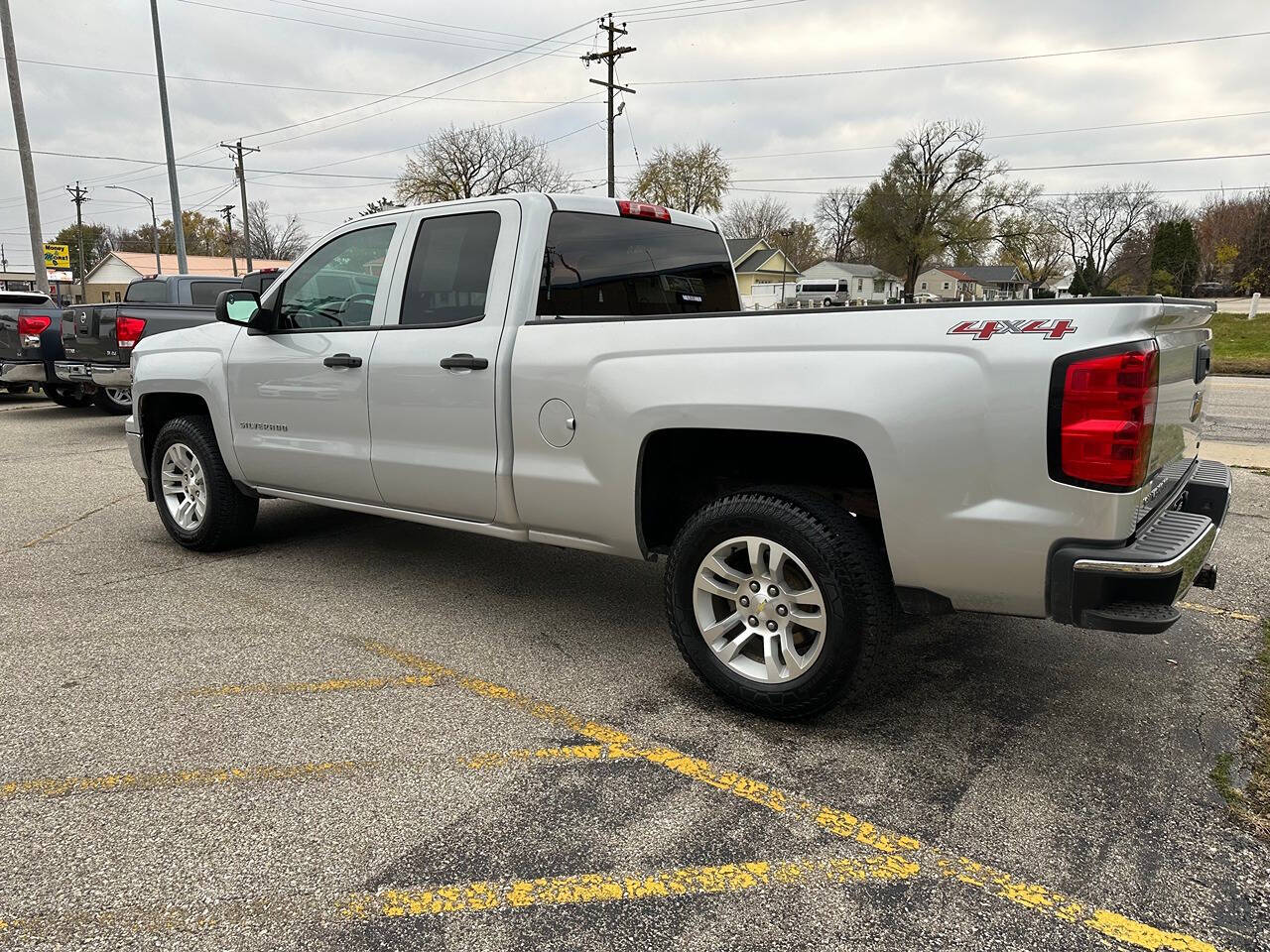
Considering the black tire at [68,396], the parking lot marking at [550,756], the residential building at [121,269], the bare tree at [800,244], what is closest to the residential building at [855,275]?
the bare tree at [800,244]

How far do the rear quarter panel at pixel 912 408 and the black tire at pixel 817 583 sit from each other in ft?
0.46

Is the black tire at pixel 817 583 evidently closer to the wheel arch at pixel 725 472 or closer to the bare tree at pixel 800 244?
the wheel arch at pixel 725 472

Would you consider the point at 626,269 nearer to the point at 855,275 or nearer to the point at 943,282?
the point at 855,275

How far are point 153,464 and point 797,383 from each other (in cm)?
452

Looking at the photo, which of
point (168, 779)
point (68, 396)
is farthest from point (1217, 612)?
point (68, 396)

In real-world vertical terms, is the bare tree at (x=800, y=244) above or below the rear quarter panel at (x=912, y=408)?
above

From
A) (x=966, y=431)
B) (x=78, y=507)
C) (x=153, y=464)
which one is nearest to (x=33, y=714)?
(x=153, y=464)

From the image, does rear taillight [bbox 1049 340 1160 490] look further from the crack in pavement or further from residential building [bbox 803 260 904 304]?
residential building [bbox 803 260 904 304]

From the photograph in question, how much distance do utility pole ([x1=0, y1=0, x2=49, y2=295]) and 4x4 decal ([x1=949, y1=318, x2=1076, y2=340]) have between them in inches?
901

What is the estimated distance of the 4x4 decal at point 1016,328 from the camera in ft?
8.36

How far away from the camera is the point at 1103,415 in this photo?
2.51 m

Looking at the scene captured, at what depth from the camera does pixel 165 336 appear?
18.6ft

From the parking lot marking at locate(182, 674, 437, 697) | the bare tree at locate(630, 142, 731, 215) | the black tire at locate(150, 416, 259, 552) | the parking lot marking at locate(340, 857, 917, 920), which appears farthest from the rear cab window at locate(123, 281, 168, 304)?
the bare tree at locate(630, 142, 731, 215)

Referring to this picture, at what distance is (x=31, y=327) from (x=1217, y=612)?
45.4ft
